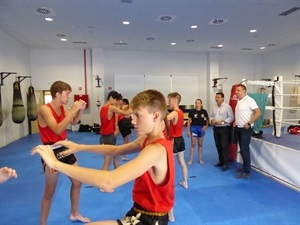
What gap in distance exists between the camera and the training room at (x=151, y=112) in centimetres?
154

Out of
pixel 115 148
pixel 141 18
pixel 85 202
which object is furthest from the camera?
pixel 141 18

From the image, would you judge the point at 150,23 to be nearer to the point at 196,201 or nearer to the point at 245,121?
the point at 245,121

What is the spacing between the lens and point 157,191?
50.3 inches

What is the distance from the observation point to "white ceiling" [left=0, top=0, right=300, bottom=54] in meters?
5.47

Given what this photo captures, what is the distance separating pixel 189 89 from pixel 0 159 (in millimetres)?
8592

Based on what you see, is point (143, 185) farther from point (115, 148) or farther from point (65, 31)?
point (65, 31)

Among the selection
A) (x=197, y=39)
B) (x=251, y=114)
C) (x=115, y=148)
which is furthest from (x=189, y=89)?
(x=115, y=148)

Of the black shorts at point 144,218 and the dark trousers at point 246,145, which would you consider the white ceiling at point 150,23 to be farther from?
the black shorts at point 144,218

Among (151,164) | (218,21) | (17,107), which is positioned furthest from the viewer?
(17,107)

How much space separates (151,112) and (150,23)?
244 inches

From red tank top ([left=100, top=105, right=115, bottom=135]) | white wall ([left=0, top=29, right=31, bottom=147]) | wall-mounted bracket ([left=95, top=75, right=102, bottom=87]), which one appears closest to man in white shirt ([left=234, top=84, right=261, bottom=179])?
red tank top ([left=100, top=105, right=115, bottom=135])

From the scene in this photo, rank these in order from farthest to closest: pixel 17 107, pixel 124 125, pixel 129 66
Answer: pixel 129 66
pixel 17 107
pixel 124 125

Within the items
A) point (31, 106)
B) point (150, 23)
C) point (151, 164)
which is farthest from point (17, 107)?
point (151, 164)

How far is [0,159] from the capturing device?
5.62 metres
